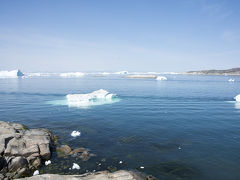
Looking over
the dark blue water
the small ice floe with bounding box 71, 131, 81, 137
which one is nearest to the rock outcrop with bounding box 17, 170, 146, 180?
the dark blue water

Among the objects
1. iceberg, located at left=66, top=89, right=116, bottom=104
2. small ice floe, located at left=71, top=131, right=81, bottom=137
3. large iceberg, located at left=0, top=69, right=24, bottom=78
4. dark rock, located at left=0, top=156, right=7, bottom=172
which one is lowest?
small ice floe, located at left=71, top=131, right=81, bottom=137

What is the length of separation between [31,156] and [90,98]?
967 inches

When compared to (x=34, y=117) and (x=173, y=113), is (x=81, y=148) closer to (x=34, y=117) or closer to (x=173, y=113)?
(x=34, y=117)

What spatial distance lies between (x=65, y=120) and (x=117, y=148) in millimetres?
10791

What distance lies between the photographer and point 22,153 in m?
12.1

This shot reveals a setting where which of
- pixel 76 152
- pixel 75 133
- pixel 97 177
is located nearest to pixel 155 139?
pixel 76 152

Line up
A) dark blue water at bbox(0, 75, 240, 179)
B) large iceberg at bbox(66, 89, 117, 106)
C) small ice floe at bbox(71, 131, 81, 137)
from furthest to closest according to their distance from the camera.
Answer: large iceberg at bbox(66, 89, 117, 106) < small ice floe at bbox(71, 131, 81, 137) < dark blue water at bbox(0, 75, 240, 179)

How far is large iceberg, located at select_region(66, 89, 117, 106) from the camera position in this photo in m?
34.6

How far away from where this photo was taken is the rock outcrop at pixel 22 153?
10913 mm

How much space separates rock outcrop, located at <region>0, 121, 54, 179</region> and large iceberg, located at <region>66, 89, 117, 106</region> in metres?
19.6

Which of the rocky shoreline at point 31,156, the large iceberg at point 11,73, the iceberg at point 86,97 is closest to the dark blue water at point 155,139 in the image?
the rocky shoreline at point 31,156

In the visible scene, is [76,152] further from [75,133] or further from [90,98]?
[90,98]

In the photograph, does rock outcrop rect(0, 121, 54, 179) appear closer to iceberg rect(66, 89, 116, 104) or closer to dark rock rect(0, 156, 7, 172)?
dark rock rect(0, 156, 7, 172)

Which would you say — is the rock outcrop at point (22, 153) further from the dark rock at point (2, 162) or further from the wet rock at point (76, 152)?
the wet rock at point (76, 152)
